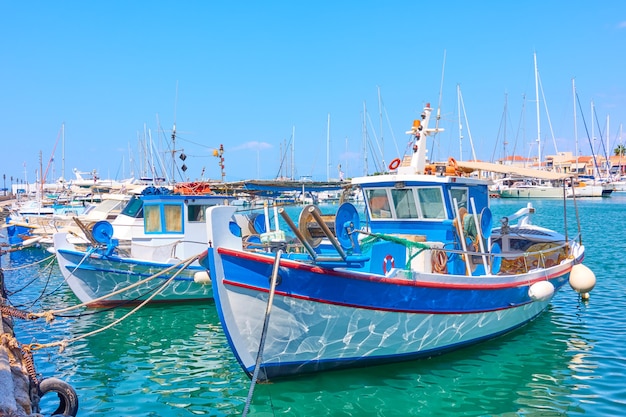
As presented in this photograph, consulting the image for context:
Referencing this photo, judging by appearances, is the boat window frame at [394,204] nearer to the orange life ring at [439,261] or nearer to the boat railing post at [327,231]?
the orange life ring at [439,261]

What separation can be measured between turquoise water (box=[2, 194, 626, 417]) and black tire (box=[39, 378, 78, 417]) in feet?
2.81

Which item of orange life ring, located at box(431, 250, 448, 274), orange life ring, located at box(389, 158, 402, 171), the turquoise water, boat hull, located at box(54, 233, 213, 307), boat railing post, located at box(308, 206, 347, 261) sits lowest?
the turquoise water

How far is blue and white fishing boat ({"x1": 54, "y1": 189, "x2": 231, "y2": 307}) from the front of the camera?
46.2 ft

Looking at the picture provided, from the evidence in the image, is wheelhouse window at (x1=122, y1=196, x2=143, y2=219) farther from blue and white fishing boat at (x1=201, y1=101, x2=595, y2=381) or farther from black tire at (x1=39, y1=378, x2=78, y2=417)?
black tire at (x1=39, y1=378, x2=78, y2=417)

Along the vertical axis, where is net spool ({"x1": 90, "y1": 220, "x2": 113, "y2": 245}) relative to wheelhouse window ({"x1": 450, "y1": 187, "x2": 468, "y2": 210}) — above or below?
below

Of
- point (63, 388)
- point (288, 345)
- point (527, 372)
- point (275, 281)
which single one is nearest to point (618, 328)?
point (527, 372)

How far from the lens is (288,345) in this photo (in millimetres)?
7828

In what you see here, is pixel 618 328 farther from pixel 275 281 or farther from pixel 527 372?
pixel 275 281

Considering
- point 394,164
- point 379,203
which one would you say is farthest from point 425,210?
point 394,164

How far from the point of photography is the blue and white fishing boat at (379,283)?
291 inches

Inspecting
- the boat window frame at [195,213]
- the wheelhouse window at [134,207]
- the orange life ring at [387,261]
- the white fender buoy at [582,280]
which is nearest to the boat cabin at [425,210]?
the orange life ring at [387,261]

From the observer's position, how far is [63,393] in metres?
6.88

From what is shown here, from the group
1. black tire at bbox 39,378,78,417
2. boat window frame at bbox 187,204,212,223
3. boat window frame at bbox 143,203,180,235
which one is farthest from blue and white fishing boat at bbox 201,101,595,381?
boat window frame at bbox 143,203,180,235

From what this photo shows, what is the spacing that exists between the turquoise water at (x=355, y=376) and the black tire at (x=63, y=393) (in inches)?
33.7
